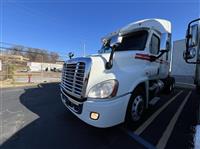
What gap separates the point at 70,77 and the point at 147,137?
79.7 inches

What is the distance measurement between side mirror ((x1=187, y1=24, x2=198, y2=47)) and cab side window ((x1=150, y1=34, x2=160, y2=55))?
860 millimetres

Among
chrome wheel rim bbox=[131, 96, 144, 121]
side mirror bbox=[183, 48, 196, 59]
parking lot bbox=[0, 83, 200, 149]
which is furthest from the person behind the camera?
side mirror bbox=[183, 48, 196, 59]

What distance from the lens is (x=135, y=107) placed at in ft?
11.2

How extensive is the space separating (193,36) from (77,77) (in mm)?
2698

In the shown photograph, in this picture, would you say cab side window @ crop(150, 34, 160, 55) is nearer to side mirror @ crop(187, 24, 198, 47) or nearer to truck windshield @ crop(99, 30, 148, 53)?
truck windshield @ crop(99, 30, 148, 53)

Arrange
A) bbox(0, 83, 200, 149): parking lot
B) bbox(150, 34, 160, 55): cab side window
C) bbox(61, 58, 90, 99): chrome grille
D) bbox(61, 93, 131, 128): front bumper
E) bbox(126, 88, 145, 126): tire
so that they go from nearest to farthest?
bbox(61, 93, 131, 128): front bumper < bbox(0, 83, 200, 149): parking lot < bbox(61, 58, 90, 99): chrome grille < bbox(126, 88, 145, 126): tire < bbox(150, 34, 160, 55): cab side window

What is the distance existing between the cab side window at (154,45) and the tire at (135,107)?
1239 millimetres

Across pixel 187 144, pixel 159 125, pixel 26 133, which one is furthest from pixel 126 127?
pixel 26 133

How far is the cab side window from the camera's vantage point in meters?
4.10

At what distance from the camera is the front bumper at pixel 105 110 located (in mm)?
2670

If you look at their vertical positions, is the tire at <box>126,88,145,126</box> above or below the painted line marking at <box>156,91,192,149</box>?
above

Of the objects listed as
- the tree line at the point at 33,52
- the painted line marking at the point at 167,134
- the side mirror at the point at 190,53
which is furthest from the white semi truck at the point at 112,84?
the tree line at the point at 33,52

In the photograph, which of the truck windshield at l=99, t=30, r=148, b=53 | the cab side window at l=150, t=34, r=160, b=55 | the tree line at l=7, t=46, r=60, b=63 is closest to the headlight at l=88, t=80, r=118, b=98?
the truck windshield at l=99, t=30, r=148, b=53

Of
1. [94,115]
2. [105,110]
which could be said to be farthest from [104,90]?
[94,115]
